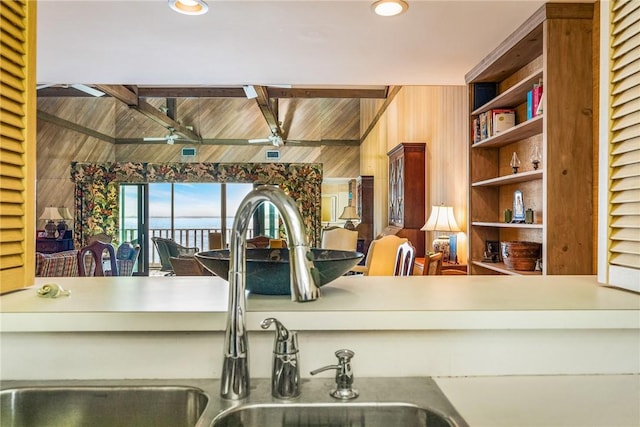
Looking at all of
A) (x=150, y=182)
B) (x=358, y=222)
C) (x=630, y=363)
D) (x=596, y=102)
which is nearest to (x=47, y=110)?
(x=150, y=182)

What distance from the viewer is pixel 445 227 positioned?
3920mm

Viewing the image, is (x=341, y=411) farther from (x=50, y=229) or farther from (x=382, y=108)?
(x=50, y=229)

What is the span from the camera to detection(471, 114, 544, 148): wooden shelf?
255 centimetres

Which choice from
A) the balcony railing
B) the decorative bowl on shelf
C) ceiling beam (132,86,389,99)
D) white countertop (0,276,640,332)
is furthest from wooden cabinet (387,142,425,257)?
the balcony railing

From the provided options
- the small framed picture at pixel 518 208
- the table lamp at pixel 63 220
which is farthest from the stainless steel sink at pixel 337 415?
the table lamp at pixel 63 220

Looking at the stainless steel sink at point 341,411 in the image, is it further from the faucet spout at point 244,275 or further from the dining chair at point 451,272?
the dining chair at point 451,272

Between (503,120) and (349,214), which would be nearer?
(503,120)

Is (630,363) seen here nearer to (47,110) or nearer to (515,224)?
(515,224)

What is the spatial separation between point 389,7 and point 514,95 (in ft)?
3.54

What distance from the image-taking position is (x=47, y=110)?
8.44 m

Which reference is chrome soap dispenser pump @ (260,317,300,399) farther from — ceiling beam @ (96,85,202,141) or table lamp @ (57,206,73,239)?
table lamp @ (57,206,73,239)

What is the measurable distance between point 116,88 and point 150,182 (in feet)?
14.0

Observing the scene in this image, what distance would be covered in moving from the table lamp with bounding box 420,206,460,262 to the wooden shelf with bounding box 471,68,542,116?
95 centimetres

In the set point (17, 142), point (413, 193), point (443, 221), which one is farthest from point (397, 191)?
point (17, 142)
